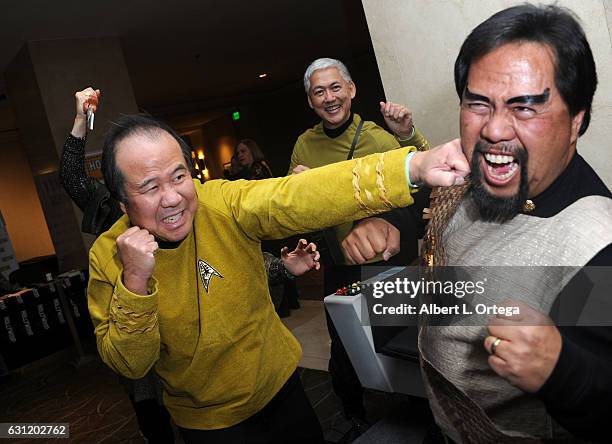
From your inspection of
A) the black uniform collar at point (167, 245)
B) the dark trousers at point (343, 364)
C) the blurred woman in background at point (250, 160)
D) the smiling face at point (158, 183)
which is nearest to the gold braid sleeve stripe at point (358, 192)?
the smiling face at point (158, 183)

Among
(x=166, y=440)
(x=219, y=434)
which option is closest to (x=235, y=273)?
(x=219, y=434)

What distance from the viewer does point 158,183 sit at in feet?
4.56

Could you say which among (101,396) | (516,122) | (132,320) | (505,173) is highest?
(516,122)

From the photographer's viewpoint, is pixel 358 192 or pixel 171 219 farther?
pixel 171 219

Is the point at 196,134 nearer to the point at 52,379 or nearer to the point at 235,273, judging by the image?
the point at 52,379

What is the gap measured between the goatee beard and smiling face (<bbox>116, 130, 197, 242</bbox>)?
809 millimetres

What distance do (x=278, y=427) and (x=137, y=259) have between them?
33.8 inches

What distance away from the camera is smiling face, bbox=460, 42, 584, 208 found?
1.03m

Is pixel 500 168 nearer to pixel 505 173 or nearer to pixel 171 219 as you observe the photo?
pixel 505 173

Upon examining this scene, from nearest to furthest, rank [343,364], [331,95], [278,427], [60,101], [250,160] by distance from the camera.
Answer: [278,427], [331,95], [343,364], [250,160], [60,101]

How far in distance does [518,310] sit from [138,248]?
3.08 ft

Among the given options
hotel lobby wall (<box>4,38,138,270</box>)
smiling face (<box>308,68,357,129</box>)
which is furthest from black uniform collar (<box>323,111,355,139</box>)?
hotel lobby wall (<box>4,38,138,270</box>)

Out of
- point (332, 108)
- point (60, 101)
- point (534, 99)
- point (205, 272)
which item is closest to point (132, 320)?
point (205, 272)

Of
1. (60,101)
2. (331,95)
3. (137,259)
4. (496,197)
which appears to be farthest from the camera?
(60,101)
